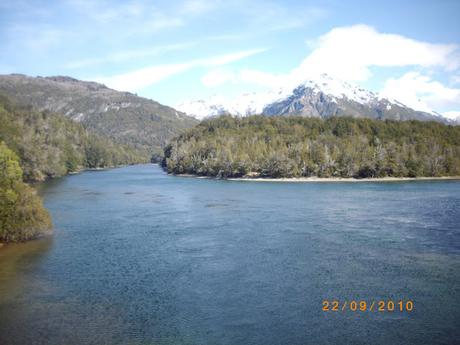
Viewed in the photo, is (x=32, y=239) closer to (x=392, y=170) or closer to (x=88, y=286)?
(x=88, y=286)

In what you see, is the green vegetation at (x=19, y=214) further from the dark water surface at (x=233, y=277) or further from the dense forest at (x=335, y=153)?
the dense forest at (x=335, y=153)

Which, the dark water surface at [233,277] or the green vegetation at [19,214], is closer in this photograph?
the dark water surface at [233,277]

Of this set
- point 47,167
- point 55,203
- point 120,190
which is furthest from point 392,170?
point 47,167

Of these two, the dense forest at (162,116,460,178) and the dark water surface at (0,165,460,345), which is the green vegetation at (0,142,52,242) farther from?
the dense forest at (162,116,460,178)

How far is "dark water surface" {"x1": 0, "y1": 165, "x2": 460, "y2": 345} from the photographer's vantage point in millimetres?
30469

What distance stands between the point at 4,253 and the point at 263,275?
29.9 meters

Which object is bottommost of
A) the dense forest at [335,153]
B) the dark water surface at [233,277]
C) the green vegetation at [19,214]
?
the dark water surface at [233,277]

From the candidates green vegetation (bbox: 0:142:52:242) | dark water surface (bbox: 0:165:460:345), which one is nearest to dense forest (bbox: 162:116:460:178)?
dark water surface (bbox: 0:165:460:345)

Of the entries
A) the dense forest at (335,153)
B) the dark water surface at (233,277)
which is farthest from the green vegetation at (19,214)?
the dense forest at (335,153)

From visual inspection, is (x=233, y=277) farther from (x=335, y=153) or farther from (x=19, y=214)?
(x=335, y=153)

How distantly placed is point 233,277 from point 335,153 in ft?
417

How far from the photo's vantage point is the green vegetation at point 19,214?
53656 millimetres

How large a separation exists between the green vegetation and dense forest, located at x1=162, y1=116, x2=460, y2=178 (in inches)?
4275

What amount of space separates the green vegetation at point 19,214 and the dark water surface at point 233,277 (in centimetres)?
232
